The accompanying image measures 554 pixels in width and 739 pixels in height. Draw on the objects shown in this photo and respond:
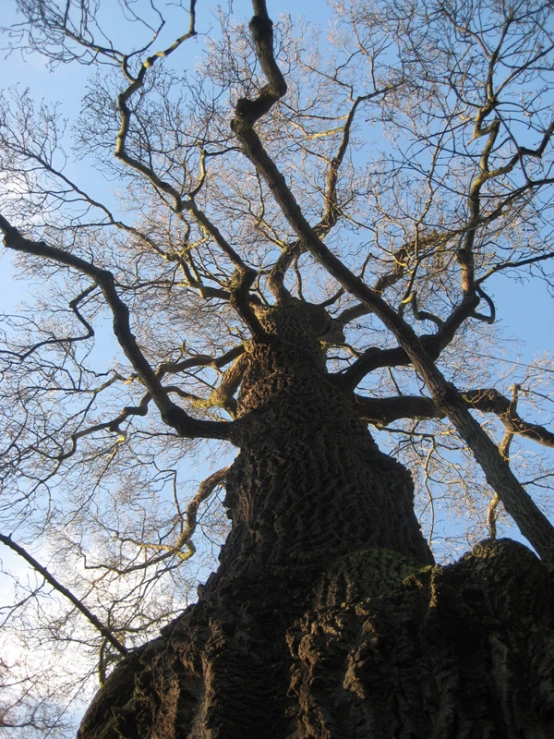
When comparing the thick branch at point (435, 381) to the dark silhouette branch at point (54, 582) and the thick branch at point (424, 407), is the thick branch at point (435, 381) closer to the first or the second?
the thick branch at point (424, 407)

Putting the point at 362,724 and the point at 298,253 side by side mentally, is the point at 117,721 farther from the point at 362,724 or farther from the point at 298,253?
the point at 298,253

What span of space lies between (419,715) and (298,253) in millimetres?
5483

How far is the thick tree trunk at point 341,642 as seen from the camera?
Result: 1430 mm

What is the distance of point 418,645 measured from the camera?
5.26 ft

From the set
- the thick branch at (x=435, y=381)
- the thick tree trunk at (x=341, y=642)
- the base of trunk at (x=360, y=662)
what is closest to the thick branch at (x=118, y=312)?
the thick branch at (x=435, y=381)

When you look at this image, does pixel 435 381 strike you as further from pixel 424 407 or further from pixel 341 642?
pixel 424 407

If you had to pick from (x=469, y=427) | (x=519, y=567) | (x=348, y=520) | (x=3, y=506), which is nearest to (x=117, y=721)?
(x=348, y=520)

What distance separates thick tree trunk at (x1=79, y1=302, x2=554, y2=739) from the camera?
1430 millimetres

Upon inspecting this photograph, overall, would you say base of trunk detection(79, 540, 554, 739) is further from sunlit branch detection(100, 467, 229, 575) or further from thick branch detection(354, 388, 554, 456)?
sunlit branch detection(100, 467, 229, 575)

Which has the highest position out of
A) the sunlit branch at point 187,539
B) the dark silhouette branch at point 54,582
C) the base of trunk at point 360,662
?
the sunlit branch at point 187,539

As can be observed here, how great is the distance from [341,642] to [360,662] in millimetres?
151

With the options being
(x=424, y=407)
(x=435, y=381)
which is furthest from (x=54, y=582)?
(x=424, y=407)

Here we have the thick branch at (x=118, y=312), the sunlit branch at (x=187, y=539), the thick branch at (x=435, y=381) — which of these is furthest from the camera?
the sunlit branch at (x=187, y=539)

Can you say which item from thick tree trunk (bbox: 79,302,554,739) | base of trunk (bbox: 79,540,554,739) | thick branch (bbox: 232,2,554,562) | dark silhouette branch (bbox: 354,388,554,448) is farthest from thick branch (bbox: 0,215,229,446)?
base of trunk (bbox: 79,540,554,739)
